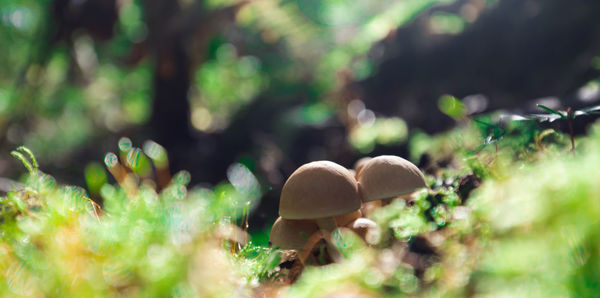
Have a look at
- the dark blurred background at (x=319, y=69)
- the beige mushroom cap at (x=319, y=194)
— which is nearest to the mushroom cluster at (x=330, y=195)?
the beige mushroom cap at (x=319, y=194)

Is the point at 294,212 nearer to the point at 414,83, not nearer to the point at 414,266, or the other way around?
the point at 414,266

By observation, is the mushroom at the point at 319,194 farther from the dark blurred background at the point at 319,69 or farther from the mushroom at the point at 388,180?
the dark blurred background at the point at 319,69

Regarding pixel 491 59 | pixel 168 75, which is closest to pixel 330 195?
pixel 491 59

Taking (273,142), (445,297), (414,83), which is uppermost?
(445,297)

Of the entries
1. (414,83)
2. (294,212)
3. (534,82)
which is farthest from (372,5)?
(294,212)

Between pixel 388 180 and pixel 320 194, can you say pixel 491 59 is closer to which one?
pixel 388 180

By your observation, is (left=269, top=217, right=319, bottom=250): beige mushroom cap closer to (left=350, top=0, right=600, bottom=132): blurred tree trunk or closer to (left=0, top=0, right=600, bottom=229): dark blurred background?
(left=0, top=0, right=600, bottom=229): dark blurred background

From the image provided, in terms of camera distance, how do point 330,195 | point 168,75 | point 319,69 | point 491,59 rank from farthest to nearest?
point 319,69
point 168,75
point 491,59
point 330,195
